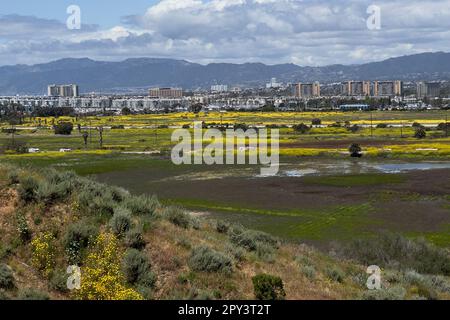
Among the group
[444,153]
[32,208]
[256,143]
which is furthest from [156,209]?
[256,143]

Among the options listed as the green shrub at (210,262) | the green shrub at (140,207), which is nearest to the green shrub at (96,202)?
the green shrub at (140,207)

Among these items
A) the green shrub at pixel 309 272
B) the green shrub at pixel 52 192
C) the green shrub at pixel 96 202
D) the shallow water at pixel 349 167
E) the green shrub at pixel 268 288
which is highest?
the green shrub at pixel 52 192

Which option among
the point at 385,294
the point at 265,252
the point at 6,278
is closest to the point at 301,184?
the point at 265,252

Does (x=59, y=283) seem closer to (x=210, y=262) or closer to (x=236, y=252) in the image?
(x=210, y=262)

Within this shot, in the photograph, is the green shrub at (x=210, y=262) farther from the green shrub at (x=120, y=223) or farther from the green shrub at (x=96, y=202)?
the green shrub at (x=96, y=202)

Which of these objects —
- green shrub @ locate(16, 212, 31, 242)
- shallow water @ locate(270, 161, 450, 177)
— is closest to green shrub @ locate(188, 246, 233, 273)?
green shrub @ locate(16, 212, 31, 242)
